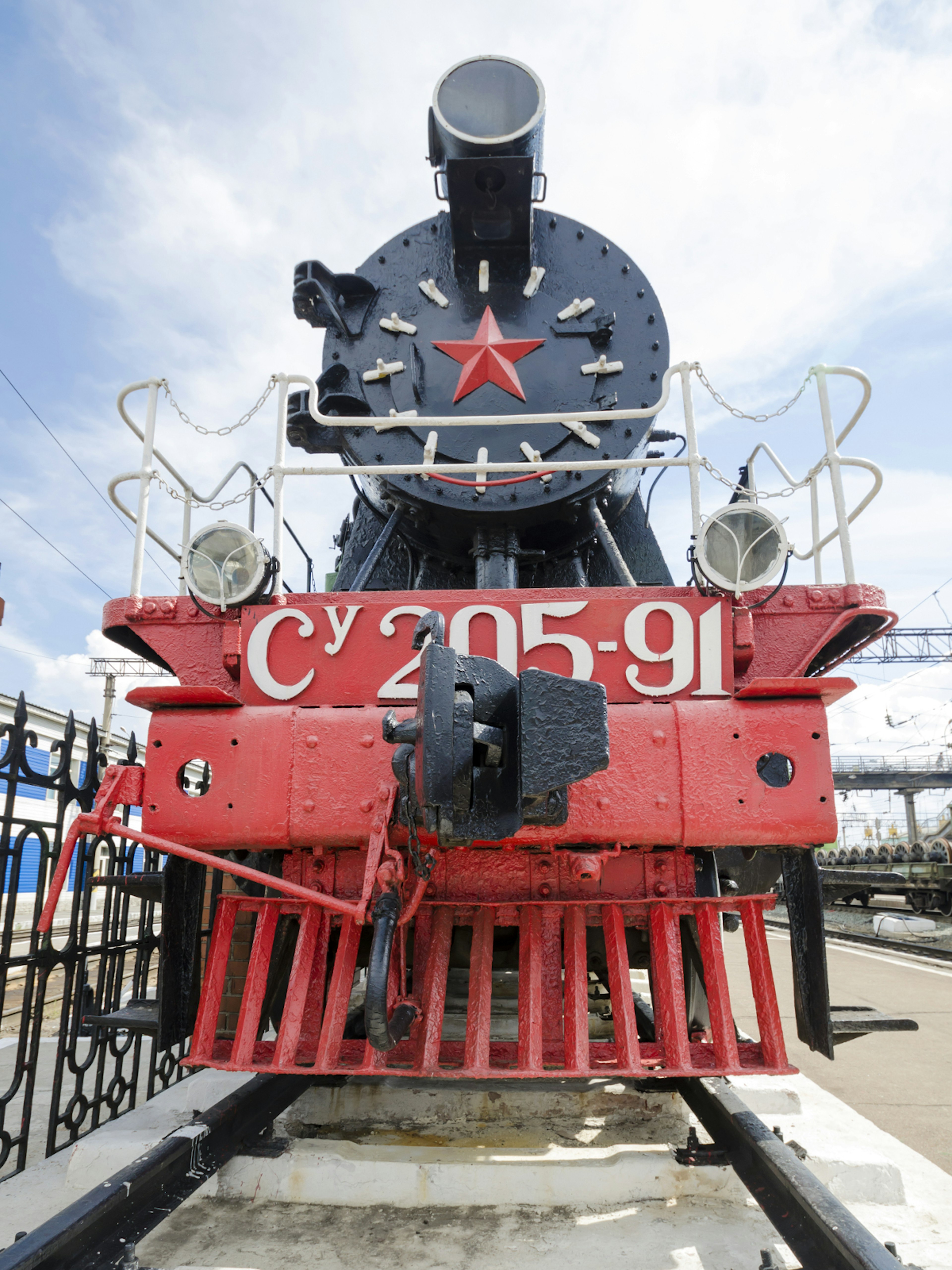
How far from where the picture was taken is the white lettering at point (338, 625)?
9.55ft

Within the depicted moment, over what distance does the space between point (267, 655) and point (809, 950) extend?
214 cm

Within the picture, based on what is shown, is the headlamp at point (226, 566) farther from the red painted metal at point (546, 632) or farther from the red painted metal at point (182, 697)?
the red painted metal at point (182, 697)

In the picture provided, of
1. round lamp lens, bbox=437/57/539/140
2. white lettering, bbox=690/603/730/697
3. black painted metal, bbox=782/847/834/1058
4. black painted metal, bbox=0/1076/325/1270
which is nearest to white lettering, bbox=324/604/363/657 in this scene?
white lettering, bbox=690/603/730/697

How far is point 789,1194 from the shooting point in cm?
215

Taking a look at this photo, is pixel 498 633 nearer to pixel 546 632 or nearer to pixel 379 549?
pixel 546 632

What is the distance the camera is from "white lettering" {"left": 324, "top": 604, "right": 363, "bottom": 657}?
2.91 metres

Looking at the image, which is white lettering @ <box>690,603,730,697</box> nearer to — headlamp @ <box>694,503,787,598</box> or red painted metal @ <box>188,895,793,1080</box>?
headlamp @ <box>694,503,787,598</box>

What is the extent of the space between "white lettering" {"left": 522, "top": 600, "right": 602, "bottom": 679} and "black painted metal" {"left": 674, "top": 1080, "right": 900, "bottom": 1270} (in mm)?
1515

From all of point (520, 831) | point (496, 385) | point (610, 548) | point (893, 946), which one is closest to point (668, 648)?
point (520, 831)

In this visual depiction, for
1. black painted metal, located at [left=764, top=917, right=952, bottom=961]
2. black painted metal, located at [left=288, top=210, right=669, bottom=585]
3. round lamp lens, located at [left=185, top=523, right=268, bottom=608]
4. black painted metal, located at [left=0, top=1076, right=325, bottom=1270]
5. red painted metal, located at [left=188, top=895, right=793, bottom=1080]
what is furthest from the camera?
black painted metal, located at [left=764, top=917, right=952, bottom=961]

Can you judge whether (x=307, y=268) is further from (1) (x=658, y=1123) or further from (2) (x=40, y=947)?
(1) (x=658, y=1123)

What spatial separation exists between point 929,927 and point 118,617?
42.9 feet

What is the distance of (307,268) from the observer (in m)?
4.27

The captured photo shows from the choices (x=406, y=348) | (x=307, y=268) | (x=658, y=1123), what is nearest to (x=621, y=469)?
(x=406, y=348)
